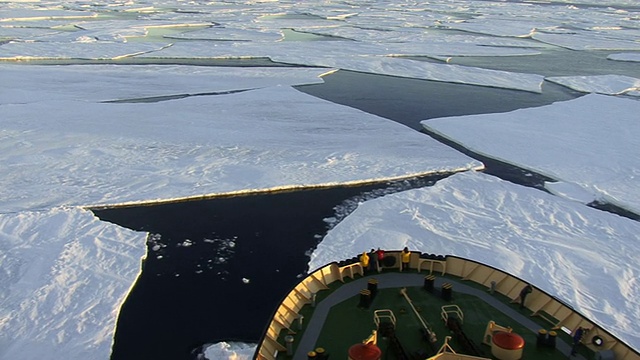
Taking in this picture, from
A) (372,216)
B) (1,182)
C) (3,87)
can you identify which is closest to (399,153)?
(372,216)

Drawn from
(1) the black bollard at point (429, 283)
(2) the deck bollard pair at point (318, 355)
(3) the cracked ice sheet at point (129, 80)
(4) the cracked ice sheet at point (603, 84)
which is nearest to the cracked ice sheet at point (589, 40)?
(4) the cracked ice sheet at point (603, 84)

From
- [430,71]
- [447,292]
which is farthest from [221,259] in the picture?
[430,71]

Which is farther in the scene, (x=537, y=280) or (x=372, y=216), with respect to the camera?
(x=372, y=216)

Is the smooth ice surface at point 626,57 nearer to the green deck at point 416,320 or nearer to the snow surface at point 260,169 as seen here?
the snow surface at point 260,169

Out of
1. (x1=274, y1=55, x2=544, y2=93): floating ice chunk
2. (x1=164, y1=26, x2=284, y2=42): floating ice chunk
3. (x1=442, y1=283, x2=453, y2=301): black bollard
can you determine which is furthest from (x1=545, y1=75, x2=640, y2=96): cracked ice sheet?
(x1=442, y1=283, x2=453, y2=301): black bollard

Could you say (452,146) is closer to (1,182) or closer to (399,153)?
(399,153)

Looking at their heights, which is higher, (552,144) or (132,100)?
(552,144)
